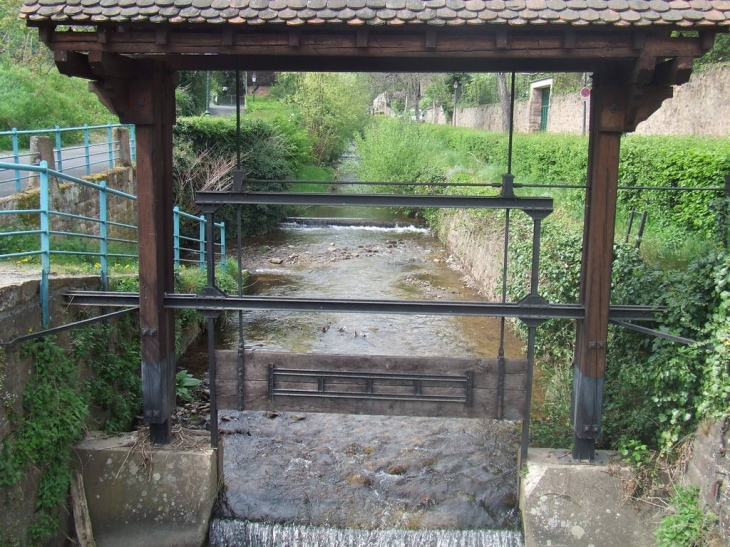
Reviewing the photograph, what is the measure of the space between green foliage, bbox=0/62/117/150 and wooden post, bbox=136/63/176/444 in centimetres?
1305

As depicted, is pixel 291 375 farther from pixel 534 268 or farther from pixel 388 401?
pixel 534 268

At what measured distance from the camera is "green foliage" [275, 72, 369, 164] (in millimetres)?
35906

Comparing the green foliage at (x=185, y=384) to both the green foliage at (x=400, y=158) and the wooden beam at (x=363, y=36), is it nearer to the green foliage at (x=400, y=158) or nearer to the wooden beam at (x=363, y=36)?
the wooden beam at (x=363, y=36)

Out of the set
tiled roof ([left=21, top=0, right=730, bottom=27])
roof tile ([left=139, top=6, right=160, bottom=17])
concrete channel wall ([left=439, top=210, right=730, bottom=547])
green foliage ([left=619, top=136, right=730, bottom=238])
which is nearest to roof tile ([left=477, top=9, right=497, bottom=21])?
tiled roof ([left=21, top=0, right=730, bottom=27])

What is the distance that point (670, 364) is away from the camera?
5.62m

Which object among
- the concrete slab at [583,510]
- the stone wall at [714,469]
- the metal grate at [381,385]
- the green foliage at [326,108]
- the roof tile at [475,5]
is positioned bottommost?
the concrete slab at [583,510]

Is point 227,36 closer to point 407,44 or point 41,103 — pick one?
point 407,44

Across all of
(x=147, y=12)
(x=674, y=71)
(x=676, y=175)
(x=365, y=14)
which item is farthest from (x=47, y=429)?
(x=676, y=175)

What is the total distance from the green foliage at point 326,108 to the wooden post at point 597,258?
3016 cm

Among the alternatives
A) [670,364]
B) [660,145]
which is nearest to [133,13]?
[670,364]

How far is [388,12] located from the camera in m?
4.75

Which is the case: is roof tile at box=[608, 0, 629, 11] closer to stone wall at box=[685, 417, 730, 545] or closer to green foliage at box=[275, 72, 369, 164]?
stone wall at box=[685, 417, 730, 545]

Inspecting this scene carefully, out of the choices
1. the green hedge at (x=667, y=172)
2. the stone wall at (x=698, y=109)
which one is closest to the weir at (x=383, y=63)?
the green hedge at (x=667, y=172)

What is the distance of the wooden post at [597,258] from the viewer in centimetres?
550
